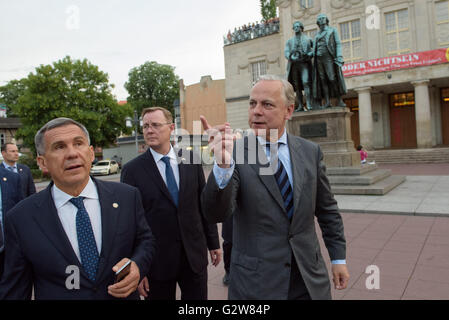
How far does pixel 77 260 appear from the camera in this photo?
68.2 inches

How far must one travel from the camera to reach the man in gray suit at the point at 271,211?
1836 millimetres

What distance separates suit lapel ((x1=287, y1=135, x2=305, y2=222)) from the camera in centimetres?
195

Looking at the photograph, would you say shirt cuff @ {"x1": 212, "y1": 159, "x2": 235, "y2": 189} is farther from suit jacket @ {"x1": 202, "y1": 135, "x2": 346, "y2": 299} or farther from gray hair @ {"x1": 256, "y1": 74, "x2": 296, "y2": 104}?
gray hair @ {"x1": 256, "y1": 74, "x2": 296, "y2": 104}

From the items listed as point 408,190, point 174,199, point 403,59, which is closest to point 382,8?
point 403,59

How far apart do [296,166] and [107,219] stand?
1.20 meters

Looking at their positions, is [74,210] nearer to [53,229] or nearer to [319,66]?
[53,229]

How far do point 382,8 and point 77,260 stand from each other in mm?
28377

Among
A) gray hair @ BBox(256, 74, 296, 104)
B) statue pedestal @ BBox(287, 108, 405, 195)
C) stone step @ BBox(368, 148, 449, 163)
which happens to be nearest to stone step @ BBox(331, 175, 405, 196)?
statue pedestal @ BBox(287, 108, 405, 195)

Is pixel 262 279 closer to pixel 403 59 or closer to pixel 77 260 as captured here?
pixel 77 260

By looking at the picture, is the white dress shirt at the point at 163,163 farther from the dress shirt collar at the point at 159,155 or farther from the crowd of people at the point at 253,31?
the crowd of people at the point at 253,31

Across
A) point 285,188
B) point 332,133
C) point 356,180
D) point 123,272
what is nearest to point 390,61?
point 332,133

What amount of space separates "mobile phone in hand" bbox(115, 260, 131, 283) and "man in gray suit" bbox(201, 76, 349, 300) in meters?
0.52

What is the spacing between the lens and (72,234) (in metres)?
1.82

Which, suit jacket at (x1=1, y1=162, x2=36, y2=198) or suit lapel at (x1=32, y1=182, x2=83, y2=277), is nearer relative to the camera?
suit lapel at (x1=32, y1=182, x2=83, y2=277)
